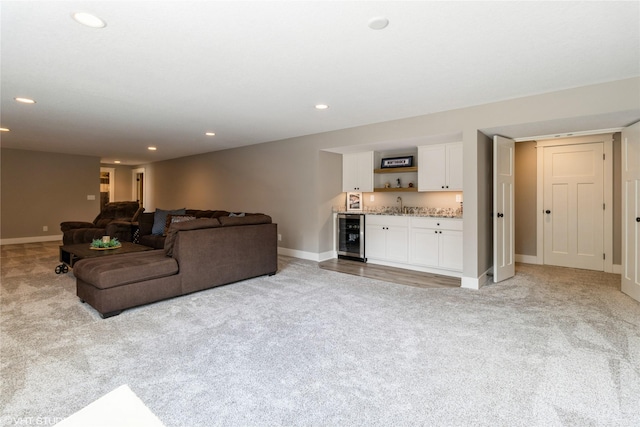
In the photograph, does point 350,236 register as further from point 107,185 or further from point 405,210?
point 107,185

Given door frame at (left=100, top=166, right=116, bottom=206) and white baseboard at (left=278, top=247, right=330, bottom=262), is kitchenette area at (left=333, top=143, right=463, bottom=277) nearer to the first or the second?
white baseboard at (left=278, top=247, right=330, bottom=262)

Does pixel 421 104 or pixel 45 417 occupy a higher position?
pixel 421 104

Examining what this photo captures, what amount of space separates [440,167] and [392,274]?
1.83m

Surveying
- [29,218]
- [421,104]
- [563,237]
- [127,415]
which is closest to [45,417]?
[127,415]

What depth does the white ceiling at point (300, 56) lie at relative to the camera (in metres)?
2.02

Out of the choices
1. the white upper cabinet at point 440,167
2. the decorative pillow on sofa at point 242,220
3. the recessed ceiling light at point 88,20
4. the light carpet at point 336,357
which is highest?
the recessed ceiling light at point 88,20

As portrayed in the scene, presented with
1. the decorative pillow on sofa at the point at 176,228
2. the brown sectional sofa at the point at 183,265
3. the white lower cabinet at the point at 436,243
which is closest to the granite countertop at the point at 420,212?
the white lower cabinet at the point at 436,243

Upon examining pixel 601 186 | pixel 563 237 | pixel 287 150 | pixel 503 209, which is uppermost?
pixel 287 150

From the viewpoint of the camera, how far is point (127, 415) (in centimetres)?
171

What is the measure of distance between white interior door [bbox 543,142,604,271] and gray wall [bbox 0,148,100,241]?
1073 cm

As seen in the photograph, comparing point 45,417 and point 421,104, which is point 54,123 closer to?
point 45,417

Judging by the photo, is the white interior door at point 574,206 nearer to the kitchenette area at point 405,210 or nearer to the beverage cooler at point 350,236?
the kitchenette area at point 405,210

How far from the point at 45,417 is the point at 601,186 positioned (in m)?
6.81

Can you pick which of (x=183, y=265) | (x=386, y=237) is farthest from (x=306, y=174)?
(x=183, y=265)
